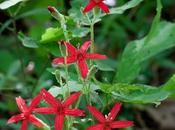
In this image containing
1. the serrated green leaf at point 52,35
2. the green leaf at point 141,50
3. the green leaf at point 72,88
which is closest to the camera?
the green leaf at point 72,88

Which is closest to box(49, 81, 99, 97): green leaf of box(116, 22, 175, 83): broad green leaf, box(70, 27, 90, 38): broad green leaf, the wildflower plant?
the wildflower plant

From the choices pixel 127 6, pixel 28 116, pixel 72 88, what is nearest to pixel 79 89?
pixel 72 88

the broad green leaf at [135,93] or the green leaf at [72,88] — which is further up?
the green leaf at [72,88]

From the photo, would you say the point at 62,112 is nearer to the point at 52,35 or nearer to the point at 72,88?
the point at 72,88

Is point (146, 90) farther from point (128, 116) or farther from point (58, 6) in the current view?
point (128, 116)

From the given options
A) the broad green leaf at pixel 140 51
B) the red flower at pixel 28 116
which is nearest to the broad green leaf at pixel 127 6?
the broad green leaf at pixel 140 51

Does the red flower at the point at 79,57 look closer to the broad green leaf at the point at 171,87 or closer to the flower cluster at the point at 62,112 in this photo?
the flower cluster at the point at 62,112

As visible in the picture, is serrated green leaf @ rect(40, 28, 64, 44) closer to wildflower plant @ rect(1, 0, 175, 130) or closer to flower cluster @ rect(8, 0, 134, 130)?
wildflower plant @ rect(1, 0, 175, 130)
